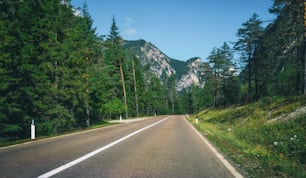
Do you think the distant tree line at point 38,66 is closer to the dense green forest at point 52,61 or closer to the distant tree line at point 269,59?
the dense green forest at point 52,61

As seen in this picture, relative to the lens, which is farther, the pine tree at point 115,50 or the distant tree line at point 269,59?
the pine tree at point 115,50

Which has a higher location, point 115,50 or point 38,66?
point 115,50

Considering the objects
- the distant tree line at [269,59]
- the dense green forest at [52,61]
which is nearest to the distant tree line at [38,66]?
the dense green forest at [52,61]

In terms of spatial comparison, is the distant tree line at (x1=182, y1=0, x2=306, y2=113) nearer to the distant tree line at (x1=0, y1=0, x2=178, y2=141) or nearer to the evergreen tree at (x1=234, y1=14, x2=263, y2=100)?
the evergreen tree at (x1=234, y1=14, x2=263, y2=100)

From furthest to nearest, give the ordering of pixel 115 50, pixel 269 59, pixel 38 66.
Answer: pixel 115 50 → pixel 269 59 → pixel 38 66

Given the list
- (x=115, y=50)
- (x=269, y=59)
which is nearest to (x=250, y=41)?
(x=269, y=59)

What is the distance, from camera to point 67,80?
914 inches

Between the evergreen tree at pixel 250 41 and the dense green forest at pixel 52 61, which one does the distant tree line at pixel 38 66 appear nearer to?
the dense green forest at pixel 52 61

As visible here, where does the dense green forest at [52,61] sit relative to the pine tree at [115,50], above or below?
below

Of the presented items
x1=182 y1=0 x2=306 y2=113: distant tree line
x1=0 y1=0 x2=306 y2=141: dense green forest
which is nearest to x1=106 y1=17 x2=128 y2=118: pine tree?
x1=0 y1=0 x2=306 y2=141: dense green forest

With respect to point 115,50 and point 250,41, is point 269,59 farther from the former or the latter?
point 115,50

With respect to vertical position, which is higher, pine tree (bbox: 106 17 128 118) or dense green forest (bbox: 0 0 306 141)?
pine tree (bbox: 106 17 128 118)

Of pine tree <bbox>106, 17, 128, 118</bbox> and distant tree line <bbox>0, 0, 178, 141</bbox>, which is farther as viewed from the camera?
pine tree <bbox>106, 17, 128, 118</bbox>

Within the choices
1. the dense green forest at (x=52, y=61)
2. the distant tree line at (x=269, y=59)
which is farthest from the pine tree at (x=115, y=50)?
the distant tree line at (x=269, y=59)
